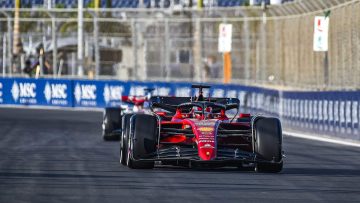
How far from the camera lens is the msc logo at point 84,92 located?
138ft

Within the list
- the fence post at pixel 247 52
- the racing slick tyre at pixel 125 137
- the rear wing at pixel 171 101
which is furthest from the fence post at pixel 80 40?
the racing slick tyre at pixel 125 137

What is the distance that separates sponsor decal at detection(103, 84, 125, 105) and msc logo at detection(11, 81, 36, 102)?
275cm

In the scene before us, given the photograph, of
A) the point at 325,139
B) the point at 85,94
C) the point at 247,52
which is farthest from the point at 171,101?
the point at 85,94

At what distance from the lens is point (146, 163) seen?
15828mm

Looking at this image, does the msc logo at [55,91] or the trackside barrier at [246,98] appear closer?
the trackside barrier at [246,98]

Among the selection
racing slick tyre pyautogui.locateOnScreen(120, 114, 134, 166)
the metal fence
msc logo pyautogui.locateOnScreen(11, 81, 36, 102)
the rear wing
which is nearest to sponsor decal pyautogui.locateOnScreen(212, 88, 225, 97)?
the metal fence

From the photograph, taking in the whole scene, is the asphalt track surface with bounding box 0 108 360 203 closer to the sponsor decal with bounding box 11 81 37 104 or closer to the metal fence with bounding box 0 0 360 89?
the metal fence with bounding box 0 0 360 89

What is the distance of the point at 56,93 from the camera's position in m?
42.4

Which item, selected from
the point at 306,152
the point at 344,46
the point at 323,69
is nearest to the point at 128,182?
the point at 306,152

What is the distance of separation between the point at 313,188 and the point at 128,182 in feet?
6.90

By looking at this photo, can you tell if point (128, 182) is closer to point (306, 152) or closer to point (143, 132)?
point (143, 132)

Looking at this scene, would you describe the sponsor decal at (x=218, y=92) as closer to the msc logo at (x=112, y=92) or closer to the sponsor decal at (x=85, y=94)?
the msc logo at (x=112, y=92)

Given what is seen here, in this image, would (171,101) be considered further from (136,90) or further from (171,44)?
(171,44)

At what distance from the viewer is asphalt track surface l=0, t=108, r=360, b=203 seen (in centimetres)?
1212
